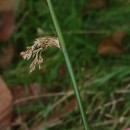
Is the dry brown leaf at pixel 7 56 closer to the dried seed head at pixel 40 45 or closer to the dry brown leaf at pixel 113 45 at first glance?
the dry brown leaf at pixel 113 45

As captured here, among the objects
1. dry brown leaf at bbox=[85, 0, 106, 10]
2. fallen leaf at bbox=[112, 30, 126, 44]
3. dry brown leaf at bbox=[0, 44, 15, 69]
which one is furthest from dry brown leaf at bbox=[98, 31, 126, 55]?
dry brown leaf at bbox=[0, 44, 15, 69]

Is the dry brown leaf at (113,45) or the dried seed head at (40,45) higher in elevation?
the dry brown leaf at (113,45)

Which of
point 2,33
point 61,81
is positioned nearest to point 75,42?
point 61,81

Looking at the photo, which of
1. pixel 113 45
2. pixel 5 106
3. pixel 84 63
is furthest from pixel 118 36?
pixel 5 106

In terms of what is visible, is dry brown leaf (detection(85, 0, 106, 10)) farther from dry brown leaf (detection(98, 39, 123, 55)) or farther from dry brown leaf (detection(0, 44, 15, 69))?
dry brown leaf (detection(0, 44, 15, 69))

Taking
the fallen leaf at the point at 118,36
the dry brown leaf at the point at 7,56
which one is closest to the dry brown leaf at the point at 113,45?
the fallen leaf at the point at 118,36

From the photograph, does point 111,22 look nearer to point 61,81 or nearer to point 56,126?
point 61,81

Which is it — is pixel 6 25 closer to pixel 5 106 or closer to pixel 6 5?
pixel 6 5
